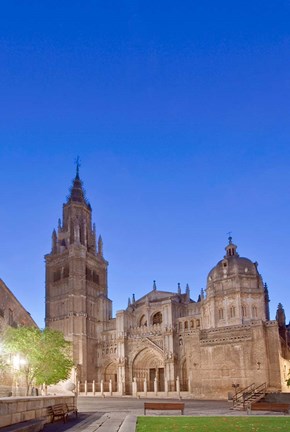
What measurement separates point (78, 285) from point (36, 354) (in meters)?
46.3

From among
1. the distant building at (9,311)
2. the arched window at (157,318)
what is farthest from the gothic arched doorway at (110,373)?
the distant building at (9,311)

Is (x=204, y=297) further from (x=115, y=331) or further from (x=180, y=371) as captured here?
(x=115, y=331)

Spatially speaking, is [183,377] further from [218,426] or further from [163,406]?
[218,426]

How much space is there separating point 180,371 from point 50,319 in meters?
25.0

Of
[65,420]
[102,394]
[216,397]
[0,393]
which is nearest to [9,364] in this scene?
[0,393]

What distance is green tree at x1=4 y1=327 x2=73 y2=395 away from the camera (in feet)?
99.7

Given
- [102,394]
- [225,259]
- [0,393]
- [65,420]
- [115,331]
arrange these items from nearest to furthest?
[65,420] < [0,393] < [102,394] < [225,259] < [115,331]

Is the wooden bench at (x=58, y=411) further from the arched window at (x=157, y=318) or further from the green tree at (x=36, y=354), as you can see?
the arched window at (x=157, y=318)

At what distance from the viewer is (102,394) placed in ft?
185

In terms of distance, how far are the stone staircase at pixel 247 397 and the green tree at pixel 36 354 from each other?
11781 millimetres

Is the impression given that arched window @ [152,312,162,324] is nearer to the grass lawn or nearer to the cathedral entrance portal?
the cathedral entrance portal

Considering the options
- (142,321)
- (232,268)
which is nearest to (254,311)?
(232,268)

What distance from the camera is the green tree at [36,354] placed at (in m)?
30.4

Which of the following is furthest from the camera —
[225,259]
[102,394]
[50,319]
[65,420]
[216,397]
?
[50,319]
